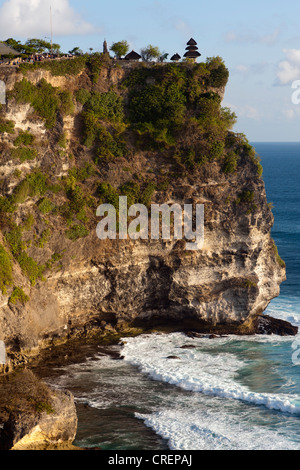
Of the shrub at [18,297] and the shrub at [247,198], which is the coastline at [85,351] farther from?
the shrub at [247,198]

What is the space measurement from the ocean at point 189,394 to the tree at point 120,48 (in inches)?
752

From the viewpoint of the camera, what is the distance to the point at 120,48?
4269 centimetres

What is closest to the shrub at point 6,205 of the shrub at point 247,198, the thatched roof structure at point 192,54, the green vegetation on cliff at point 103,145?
the green vegetation on cliff at point 103,145

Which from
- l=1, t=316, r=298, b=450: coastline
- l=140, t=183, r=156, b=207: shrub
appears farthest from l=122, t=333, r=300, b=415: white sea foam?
l=140, t=183, r=156, b=207: shrub

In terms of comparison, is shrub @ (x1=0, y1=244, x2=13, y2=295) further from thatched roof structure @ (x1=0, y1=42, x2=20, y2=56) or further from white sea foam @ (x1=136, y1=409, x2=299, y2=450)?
thatched roof structure @ (x1=0, y1=42, x2=20, y2=56)

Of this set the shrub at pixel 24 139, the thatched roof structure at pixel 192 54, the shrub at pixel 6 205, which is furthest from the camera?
the thatched roof structure at pixel 192 54

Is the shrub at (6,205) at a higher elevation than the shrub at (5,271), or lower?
higher

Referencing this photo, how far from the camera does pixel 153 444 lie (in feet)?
87.6

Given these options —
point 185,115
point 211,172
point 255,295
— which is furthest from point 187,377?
point 185,115

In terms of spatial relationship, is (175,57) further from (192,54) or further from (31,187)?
(31,187)

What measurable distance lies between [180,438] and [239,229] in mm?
16942

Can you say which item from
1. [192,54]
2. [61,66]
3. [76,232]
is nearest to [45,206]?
[76,232]

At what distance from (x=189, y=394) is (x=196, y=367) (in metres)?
3.20

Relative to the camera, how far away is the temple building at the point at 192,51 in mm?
43594
